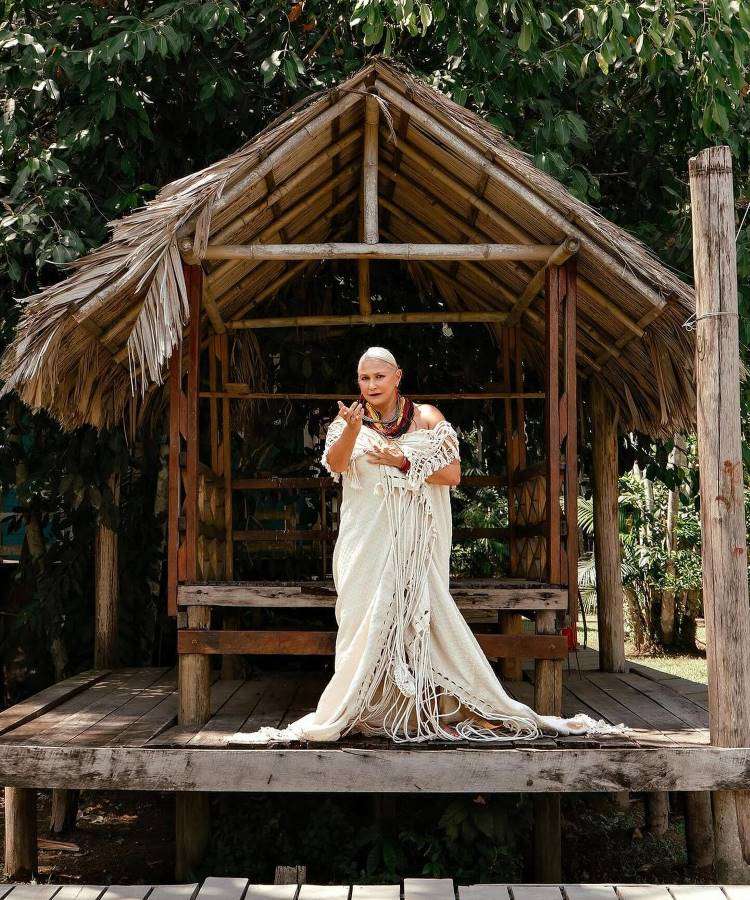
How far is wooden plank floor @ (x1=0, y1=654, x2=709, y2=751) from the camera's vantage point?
4441 millimetres

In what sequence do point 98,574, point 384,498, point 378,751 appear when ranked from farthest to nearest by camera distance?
point 98,574
point 384,498
point 378,751

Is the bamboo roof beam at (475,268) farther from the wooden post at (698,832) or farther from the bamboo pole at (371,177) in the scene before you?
the wooden post at (698,832)

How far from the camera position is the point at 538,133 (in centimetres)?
588

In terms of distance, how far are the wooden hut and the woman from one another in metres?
0.24

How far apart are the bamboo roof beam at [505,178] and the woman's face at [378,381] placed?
100 cm

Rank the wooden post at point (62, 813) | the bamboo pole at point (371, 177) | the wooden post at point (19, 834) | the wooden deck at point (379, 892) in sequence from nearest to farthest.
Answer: the wooden deck at point (379, 892) < the wooden post at point (19, 834) < the bamboo pole at point (371, 177) < the wooden post at point (62, 813)

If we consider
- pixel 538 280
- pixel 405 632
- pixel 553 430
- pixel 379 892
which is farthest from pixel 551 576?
pixel 379 892

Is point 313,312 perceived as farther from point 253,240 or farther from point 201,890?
point 201,890

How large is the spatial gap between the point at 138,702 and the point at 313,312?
2.90 metres

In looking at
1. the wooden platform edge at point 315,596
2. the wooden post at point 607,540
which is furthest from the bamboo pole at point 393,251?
the wooden post at point 607,540

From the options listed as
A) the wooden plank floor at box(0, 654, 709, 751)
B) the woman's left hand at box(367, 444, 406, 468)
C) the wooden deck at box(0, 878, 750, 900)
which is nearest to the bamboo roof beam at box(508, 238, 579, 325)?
the woman's left hand at box(367, 444, 406, 468)

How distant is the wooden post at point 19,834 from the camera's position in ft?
15.8

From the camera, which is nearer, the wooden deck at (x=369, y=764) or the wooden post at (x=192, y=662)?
the wooden deck at (x=369, y=764)

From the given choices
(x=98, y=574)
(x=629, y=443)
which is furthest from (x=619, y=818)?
(x=98, y=574)
